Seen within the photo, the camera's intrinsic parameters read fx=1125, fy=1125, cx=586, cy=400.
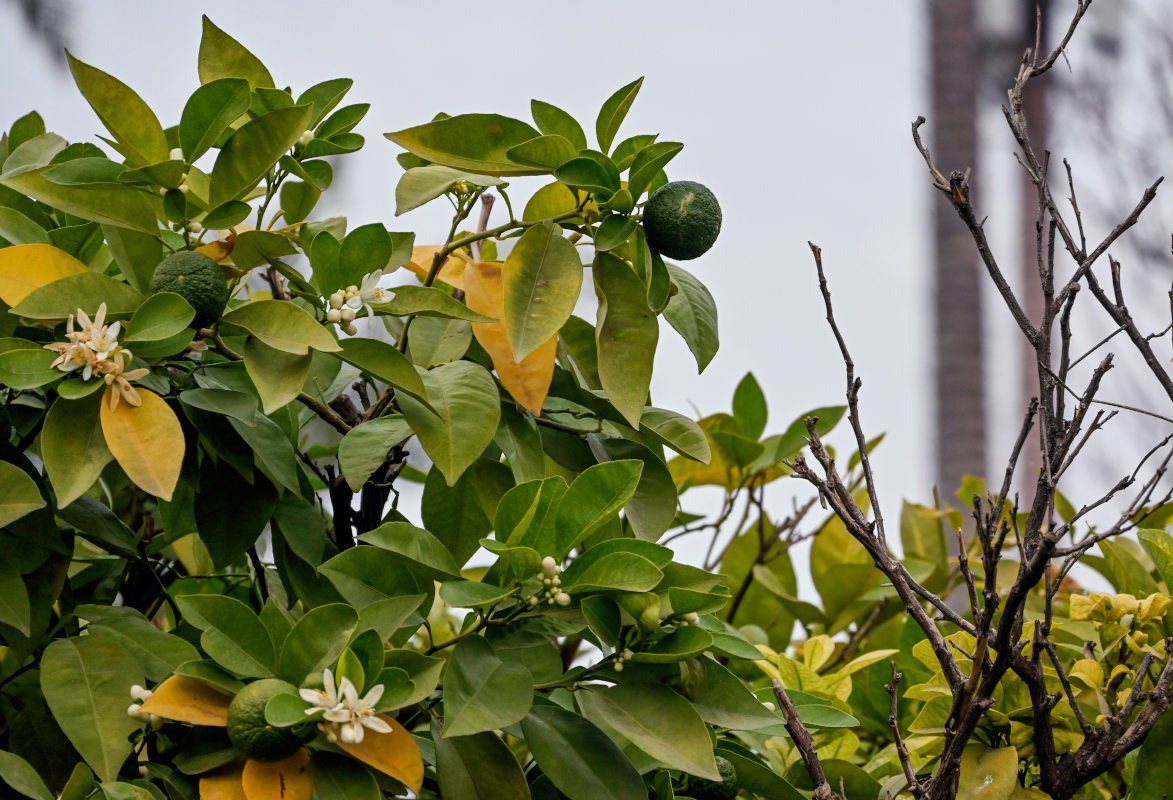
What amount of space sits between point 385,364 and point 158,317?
14 centimetres

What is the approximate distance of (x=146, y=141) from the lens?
74 cm

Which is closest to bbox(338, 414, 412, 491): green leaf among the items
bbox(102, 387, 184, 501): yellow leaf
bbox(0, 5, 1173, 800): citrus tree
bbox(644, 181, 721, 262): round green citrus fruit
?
bbox(0, 5, 1173, 800): citrus tree

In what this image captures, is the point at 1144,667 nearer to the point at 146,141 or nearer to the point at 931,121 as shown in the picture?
the point at 146,141

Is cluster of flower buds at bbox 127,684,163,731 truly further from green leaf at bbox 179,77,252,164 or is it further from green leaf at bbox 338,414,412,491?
green leaf at bbox 179,77,252,164

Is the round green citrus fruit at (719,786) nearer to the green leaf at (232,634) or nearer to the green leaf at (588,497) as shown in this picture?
the green leaf at (588,497)

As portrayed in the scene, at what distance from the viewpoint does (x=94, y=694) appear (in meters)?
0.69

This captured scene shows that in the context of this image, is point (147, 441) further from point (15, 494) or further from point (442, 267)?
point (442, 267)

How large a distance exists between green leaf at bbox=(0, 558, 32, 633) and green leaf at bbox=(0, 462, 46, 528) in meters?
0.06

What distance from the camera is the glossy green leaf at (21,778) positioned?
634 mm

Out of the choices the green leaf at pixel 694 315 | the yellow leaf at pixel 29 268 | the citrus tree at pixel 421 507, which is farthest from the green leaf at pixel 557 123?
the yellow leaf at pixel 29 268

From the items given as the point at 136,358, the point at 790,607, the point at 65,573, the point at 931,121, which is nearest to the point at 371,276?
the point at 136,358

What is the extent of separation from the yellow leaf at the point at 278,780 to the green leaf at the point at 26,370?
25 cm

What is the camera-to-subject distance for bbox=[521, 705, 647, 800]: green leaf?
684 mm

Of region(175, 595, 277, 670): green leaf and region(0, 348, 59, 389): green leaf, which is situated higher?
region(0, 348, 59, 389): green leaf
